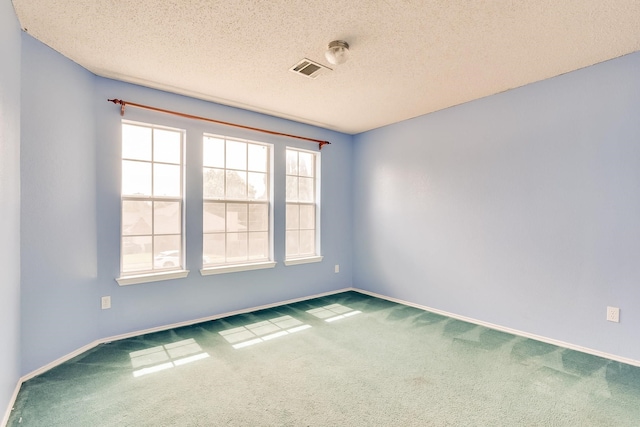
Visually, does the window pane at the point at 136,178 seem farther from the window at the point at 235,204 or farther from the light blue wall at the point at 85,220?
the window at the point at 235,204

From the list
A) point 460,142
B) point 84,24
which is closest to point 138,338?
point 84,24

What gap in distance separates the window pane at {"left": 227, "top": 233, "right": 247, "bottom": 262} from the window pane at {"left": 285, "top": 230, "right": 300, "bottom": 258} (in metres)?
0.66

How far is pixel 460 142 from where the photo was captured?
11.9 feet

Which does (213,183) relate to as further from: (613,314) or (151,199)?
(613,314)

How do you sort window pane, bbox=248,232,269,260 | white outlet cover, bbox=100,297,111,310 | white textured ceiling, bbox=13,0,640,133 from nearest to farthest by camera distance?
white textured ceiling, bbox=13,0,640,133 < white outlet cover, bbox=100,297,111,310 < window pane, bbox=248,232,269,260

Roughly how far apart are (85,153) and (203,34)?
1.60 metres

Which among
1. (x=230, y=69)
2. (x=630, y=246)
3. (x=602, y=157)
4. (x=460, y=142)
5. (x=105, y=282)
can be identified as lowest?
(x=105, y=282)

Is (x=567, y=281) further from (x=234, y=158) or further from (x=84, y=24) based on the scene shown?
(x=84, y=24)

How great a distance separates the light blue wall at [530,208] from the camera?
2.56 meters

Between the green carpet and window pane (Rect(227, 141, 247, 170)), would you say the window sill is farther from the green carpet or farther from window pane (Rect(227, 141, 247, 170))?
window pane (Rect(227, 141, 247, 170))

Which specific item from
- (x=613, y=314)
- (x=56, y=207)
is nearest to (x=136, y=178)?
(x=56, y=207)

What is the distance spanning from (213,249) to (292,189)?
1.44 meters

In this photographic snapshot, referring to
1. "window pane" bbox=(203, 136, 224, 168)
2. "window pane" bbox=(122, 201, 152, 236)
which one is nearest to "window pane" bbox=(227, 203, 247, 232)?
"window pane" bbox=(203, 136, 224, 168)

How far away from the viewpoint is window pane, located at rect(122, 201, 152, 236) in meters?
3.06
